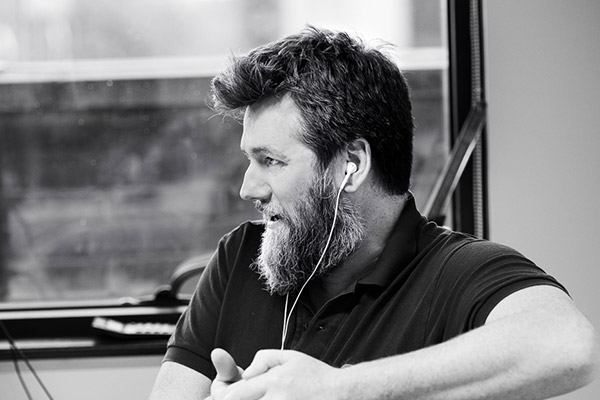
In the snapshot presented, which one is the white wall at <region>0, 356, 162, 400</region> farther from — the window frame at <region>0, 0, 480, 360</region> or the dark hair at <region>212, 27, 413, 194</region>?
the dark hair at <region>212, 27, 413, 194</region>

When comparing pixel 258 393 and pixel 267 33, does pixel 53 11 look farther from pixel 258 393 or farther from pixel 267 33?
pixel 258 393

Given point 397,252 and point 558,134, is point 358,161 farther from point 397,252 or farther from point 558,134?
point 558,134

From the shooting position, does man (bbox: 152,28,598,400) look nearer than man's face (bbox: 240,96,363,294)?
Yes

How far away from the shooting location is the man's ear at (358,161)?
141cm

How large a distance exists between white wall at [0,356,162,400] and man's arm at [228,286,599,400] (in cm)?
138

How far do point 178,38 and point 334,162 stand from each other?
4.25ft

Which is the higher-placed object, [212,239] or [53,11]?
[53,11]

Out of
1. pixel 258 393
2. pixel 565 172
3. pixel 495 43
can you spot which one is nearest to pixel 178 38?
pixel 495 43

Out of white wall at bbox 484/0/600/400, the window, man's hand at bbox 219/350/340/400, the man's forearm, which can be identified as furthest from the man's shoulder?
the window

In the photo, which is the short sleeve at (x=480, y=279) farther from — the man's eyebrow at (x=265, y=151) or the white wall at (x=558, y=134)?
the white wall at (x=558, y=134)

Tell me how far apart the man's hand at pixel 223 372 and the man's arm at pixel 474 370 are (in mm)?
148

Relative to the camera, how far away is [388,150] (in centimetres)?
143

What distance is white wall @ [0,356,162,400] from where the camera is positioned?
237cm

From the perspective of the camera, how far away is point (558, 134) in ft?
7.86
